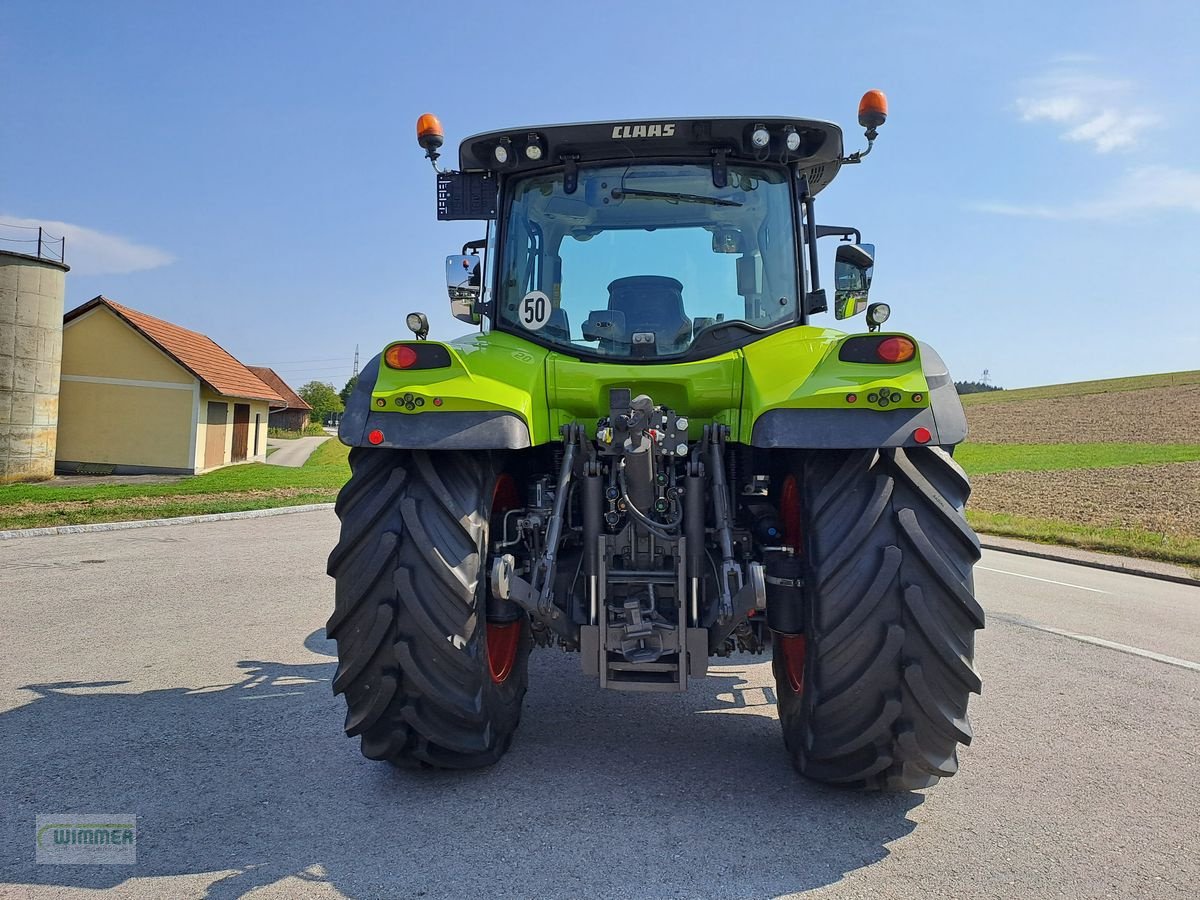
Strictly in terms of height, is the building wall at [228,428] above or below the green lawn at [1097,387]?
below

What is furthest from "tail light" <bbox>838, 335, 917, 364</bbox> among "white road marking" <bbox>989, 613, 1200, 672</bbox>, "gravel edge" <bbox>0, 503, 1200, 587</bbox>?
"gravel edge" <bbox>0, 503, 1200, 587</bbox>

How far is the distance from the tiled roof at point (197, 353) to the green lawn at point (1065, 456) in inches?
1049

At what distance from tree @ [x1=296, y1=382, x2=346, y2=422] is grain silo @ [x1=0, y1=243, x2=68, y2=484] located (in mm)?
77785

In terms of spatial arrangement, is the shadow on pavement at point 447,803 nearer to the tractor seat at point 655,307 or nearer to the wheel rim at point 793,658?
the wheel rim at point 793,658

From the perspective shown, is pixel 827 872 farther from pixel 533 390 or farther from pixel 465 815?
pixel 533 390

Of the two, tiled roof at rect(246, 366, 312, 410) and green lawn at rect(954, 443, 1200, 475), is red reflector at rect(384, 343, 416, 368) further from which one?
tiled roof at rect(246, 366, 312, 410)

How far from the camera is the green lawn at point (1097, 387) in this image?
61.1 meters

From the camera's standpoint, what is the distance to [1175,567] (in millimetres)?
11789

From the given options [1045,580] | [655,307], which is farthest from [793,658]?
[1045,580]

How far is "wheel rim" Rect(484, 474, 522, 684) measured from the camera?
3.71 metres

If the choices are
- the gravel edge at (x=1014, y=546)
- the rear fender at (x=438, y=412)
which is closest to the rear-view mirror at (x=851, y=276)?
the rear fender at (x=438, y=412)

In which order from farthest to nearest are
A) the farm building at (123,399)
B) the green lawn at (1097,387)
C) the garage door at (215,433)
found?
the green lawn at (1097,387) < the garage door at (215,433) < the farm building at (123,399)

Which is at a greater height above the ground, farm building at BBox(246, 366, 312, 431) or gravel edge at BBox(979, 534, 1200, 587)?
farm building at BBox(246, 366, 312, 431)

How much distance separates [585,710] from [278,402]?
38.0 meters
